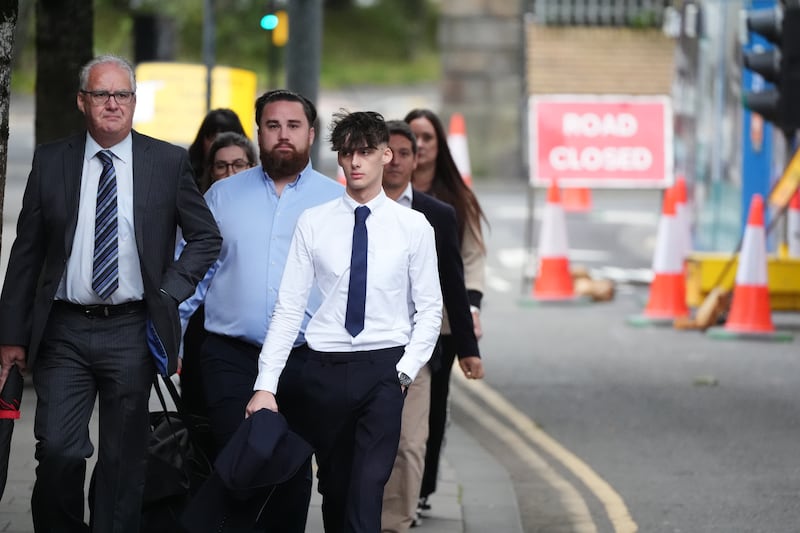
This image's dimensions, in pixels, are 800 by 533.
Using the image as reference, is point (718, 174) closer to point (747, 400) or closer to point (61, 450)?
point (747, 400)

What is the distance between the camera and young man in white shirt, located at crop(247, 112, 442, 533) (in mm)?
5762

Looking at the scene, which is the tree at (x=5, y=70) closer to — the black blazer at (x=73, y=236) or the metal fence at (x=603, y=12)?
the black blazer at (x=73, y=236)

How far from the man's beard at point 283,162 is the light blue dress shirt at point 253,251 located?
0.05 m

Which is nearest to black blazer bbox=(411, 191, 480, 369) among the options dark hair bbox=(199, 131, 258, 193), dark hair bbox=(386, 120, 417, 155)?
dark hair bbox=(386, 120, 417, 155)

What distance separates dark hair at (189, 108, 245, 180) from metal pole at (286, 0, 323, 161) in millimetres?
4472

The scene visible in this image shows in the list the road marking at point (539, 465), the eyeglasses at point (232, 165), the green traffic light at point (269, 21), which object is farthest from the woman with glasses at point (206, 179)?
the green traffic light at point (269, 21)

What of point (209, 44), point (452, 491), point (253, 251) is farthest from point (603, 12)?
point (253, 251)

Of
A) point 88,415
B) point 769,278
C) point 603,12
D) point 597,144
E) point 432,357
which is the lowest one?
point 769,278

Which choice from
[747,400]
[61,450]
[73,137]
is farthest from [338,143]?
[747,400]

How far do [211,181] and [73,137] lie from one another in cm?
184

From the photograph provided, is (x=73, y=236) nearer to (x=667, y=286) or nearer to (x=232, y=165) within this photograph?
(x=232, y=165)

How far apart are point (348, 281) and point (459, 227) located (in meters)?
1.96

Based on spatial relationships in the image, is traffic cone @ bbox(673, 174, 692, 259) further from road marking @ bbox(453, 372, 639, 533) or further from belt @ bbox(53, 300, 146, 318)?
belt @ bbox(53, 300, 146, 318)

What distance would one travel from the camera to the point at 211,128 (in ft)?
27.5
